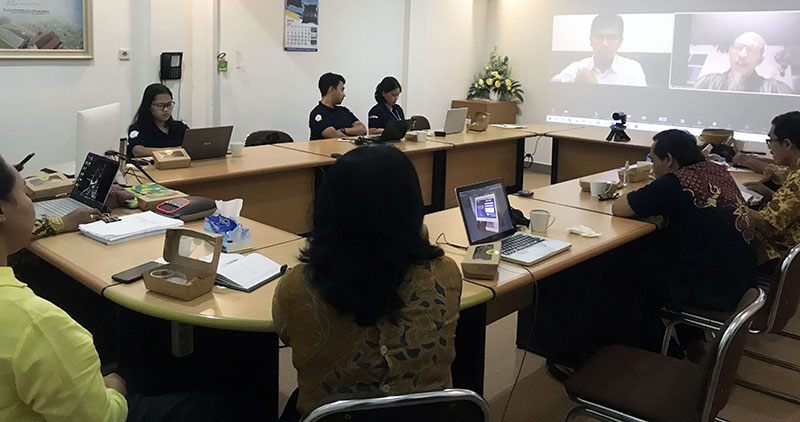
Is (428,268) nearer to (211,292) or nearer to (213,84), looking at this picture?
(211,292)

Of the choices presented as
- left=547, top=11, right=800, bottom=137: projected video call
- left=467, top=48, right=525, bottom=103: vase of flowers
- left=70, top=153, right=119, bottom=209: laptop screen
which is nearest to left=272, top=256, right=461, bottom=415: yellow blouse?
left=70, top=153, right=119, bottom=209: laptop screen

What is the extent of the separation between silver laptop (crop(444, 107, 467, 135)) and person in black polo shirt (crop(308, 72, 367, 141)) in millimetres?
671

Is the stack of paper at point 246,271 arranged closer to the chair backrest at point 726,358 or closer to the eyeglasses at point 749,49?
the chair backrest at point 726,358

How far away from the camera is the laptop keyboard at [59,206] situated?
2.68m

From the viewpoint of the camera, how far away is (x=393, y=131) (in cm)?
521

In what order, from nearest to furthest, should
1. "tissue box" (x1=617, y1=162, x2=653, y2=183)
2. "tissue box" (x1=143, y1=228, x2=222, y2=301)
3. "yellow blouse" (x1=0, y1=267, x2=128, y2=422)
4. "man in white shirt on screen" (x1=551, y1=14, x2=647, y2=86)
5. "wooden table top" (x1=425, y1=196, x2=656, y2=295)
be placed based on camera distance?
"yellow blouse" (x1=0, y1=267, x2=128, y2=422) → "tissue box" (x1=143, y1=228, x2=222, y2=301) → "wooden table top" (x1=425, y1=196, x2=656, y2=295) → "tissue box" (x1=617, y1=162, x2=653, y2=183) → "man in white shirt on screen" (x1=551, y1=14, x2=647, y2=86)

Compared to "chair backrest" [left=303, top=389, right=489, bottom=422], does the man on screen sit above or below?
above

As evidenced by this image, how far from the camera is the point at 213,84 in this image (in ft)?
19.9

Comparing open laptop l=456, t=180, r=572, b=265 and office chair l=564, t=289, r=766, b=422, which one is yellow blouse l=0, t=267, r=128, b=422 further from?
open laptop l=456, t=180, r=572, b=265

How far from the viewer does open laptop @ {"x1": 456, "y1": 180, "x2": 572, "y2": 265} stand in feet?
8.07

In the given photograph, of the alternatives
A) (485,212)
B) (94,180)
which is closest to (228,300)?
(485,212)

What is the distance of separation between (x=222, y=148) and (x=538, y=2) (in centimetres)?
494

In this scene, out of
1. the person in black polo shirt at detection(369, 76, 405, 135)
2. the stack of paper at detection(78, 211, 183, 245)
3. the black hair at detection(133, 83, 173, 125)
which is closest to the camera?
the stack of paper at detection(78, 211, 183, 245)

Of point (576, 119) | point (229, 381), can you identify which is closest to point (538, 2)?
point (576, 119)
